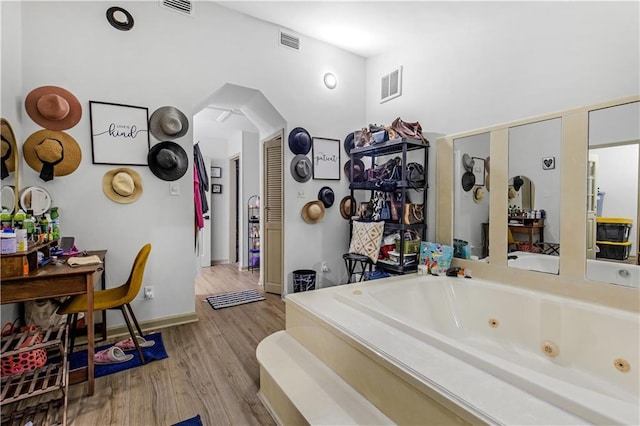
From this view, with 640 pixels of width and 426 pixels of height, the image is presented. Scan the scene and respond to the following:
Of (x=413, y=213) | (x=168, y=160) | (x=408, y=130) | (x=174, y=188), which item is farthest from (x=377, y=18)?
(x=174, y=188)

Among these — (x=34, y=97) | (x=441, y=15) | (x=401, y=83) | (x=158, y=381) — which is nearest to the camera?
(x=158, y=381)

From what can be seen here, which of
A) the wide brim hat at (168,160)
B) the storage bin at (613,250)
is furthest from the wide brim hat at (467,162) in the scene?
the wide brim hat at (168,160)

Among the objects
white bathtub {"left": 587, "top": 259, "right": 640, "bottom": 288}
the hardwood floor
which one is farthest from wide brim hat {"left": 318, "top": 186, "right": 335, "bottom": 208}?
white bathtub {"left": 587, "top": 259, "right": 640, "bottom": 288}

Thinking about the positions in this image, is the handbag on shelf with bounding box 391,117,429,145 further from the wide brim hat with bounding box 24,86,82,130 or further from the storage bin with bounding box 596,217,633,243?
the wide brim hat with bounding box 24,86,82,130

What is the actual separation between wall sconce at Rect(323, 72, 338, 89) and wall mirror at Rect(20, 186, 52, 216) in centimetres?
289

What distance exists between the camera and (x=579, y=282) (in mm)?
1979

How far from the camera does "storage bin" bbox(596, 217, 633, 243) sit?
5.98 feet

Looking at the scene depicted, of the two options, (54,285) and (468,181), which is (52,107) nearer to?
(54,285)

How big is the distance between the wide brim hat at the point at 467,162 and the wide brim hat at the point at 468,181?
4 centimetres

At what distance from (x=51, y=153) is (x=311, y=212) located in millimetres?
2316

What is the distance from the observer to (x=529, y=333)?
2008mm

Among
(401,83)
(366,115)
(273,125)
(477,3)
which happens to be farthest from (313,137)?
(477,3)

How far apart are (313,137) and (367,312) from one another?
2.35 m

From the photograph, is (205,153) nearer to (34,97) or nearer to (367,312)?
(34,97)
